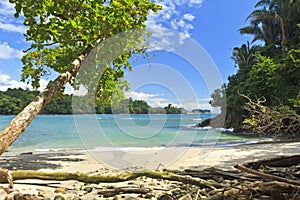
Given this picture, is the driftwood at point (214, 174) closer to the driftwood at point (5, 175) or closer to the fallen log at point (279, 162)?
the fallen log at point (279, 162)

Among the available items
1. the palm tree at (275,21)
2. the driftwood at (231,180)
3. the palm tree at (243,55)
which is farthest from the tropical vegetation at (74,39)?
the palm tree at (243,55)

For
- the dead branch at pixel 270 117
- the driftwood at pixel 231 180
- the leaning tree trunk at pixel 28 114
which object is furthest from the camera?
the dead branch at pixel 270 117

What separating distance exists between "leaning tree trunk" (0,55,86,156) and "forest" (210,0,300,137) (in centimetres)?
1380

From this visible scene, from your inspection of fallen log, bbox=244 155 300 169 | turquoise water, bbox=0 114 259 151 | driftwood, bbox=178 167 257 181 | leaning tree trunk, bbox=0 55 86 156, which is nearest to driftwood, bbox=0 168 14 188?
leaning tree trunk, bbox=0 55 86 156

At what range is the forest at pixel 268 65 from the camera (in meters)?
22.9

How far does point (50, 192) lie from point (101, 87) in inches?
261

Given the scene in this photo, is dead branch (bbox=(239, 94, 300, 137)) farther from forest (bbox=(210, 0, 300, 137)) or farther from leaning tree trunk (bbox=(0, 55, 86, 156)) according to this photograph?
forest (bbox=(210, 0, 300, 137))

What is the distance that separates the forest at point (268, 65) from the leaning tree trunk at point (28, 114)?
1380cm

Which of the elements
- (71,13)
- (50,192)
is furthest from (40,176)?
(71,13)

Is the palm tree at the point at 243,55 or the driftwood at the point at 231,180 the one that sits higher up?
the palm tree at the point at 243,55

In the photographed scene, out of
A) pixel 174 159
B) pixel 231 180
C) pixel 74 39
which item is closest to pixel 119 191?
pixel 231 180

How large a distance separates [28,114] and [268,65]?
2491cm

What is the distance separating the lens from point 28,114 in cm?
576

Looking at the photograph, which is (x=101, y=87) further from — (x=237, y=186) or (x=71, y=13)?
(x=237, y=186)
